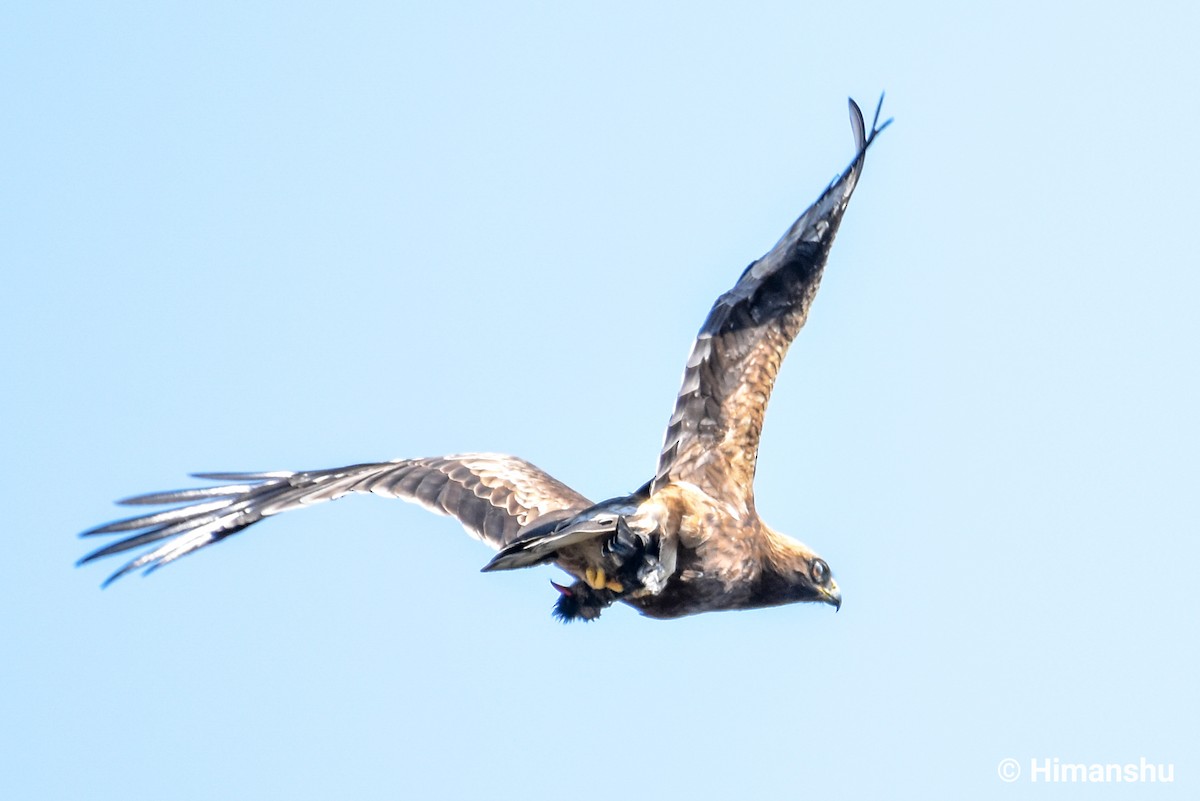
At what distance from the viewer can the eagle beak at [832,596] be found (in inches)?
503

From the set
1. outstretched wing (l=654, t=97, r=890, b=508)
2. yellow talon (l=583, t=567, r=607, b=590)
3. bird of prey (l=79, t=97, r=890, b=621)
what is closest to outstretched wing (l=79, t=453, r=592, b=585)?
bird of prey (l=79, t=97, r=890, b=621)

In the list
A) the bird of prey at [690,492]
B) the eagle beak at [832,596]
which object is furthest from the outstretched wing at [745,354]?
the eagle beak at [832,596]

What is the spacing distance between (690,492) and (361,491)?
2593 mm

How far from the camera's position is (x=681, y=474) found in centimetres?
1255

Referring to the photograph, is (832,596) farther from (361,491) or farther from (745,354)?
(361,491)

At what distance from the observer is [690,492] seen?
12.3 metres

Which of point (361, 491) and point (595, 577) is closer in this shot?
point (595, 577)

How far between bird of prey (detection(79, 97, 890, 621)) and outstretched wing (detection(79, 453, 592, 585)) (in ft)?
0.04

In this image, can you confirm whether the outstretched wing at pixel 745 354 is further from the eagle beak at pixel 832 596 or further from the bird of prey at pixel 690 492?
the eagle beak at pixel 832 596

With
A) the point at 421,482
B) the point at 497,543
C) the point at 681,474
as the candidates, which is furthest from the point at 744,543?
the point at 421,482

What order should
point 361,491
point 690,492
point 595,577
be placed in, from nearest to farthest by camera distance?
1. point 595,577
2. point 690,492
3. point 361,491

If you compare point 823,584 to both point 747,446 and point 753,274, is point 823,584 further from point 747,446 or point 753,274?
point 753,274

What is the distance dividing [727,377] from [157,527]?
15.2 ft

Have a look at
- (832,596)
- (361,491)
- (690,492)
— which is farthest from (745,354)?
(361,491)
